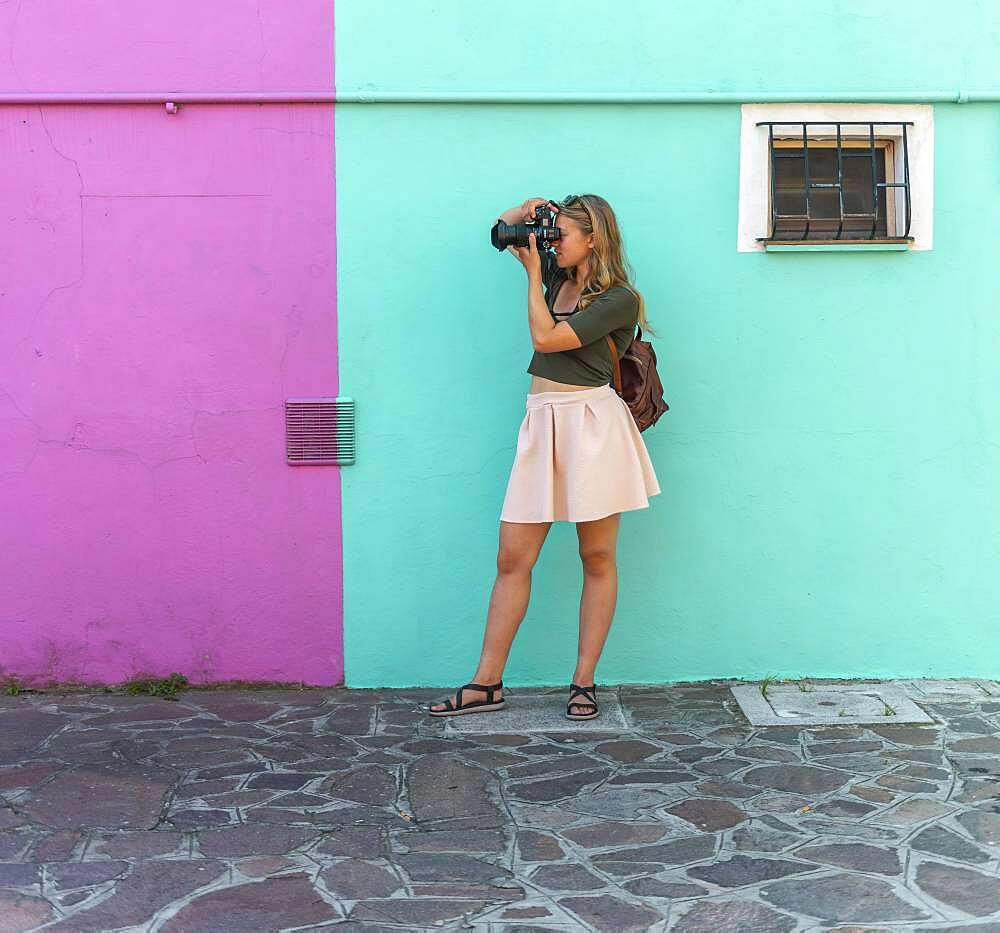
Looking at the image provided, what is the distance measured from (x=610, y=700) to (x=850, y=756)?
104 centimetres

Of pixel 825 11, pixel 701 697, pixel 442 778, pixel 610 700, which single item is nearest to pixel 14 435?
pixel 442 778

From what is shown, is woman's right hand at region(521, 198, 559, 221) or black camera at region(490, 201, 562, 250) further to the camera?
woman's right hand at region(521, 198, 559, 221)

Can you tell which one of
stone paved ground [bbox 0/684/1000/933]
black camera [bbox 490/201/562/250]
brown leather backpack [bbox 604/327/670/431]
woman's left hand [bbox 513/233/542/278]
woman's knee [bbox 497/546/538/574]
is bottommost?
stone paved ground [bbox 0/684/1000/933]

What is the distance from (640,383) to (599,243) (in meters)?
0.56

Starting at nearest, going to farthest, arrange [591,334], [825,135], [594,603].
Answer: [591,334]
[594,603]
[825,135]

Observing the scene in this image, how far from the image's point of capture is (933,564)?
5.21 meters

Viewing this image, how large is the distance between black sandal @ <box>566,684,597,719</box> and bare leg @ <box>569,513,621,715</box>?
0.04ft

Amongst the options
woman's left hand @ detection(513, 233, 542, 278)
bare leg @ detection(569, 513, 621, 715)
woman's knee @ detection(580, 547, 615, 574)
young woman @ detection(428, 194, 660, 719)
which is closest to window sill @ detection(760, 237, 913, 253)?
young woman @ detection(428, 194, 660, 719)

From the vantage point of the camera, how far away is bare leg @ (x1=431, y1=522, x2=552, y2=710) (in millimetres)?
4770

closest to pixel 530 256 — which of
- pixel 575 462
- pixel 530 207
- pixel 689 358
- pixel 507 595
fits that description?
pixel 530 207

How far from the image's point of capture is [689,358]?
5109mm

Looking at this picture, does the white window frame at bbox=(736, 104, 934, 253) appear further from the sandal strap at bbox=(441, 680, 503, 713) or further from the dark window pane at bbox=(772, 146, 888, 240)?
the sandal strap at bbox=(441, 680, 503, 713)

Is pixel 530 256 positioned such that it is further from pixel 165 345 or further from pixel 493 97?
pixel 165 345

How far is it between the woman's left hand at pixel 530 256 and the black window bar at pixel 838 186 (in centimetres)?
107
